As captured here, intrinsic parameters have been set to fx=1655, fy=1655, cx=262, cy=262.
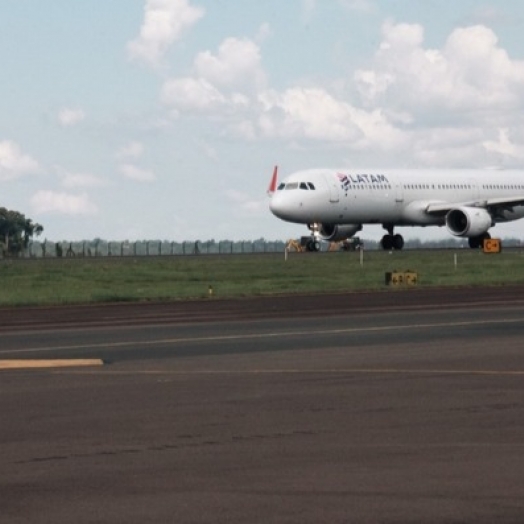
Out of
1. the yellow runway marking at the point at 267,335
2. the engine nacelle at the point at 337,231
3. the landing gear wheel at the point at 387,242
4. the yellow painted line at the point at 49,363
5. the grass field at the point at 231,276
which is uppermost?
the engine nacelle at the point at 337,231

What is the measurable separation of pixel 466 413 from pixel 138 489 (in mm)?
5647

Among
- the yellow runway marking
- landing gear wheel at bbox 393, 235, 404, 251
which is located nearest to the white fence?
landing gear wheel at bbox 393, 235, 404, 251

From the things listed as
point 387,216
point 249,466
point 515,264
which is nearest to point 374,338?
point 249,466

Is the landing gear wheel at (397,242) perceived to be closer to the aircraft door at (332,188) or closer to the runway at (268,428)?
the aircraft door at (332,188)

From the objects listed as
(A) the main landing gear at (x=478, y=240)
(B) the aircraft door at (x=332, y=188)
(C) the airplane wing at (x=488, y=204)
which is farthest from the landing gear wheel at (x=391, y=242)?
(B) the aircraft door at (x=332, y=188)

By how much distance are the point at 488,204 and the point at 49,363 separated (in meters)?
66.1

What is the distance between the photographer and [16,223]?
16288cm

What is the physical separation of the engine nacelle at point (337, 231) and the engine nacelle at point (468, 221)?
16.0 feet

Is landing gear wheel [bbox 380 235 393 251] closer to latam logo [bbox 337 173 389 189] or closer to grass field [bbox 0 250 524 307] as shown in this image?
latam logo [bbox 337 173 389 189]

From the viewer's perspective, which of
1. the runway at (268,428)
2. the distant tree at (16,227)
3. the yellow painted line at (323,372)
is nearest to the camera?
the runway at (268,428)

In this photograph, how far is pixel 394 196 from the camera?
279 ft

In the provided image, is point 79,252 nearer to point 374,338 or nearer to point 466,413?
Result: point 374,338

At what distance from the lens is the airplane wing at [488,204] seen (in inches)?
3410

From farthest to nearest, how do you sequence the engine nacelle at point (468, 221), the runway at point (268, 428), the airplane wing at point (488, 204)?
the airplane wing at point (488, 204), the engine nacelle at point (468, 221), the runway at point (268, 428)
